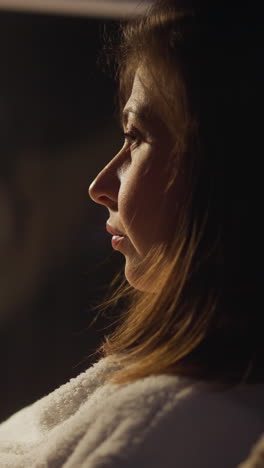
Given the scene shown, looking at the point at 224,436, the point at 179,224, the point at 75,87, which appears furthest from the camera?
the point at 75,87

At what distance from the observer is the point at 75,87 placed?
3.91 ft

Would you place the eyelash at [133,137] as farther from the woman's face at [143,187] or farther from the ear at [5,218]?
the ear at [5,218]

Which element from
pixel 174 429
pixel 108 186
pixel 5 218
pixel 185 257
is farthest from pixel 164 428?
pixel 5 218

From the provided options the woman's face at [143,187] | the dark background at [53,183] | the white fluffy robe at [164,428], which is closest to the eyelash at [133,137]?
the woman's face at [143,187]

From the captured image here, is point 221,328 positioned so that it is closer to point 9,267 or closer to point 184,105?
point 184,105

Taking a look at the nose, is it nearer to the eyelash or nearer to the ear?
the eyelash

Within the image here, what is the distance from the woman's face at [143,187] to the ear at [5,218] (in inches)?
24.8

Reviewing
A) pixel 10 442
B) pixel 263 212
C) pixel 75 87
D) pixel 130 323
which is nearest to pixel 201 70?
pixel 263 212

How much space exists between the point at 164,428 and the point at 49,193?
852 mm

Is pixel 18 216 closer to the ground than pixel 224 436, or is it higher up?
A: higher up

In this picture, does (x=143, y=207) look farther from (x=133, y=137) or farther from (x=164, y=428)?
(x=164, y=428)

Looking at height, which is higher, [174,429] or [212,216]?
[212,216]

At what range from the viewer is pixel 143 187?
1.85 feet

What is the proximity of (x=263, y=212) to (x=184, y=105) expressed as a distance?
12 centimetres
